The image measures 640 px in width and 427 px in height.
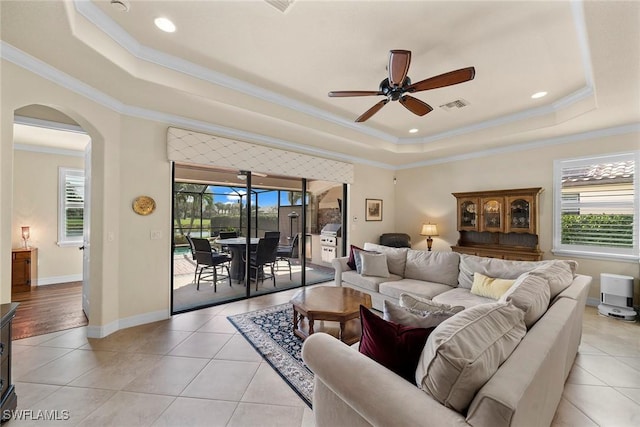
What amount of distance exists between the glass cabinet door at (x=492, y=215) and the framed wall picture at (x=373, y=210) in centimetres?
210

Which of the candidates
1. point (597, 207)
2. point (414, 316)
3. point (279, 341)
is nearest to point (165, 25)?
point (414, 316)

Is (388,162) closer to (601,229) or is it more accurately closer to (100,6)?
(601,229)

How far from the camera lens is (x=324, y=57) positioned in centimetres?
252

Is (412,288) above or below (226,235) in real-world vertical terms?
below

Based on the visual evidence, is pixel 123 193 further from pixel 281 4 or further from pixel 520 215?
pixel 520 215

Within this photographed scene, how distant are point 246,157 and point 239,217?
3.49 ft

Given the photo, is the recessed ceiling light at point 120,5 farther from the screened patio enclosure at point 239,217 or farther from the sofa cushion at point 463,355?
the sofa cushion at point 463,355

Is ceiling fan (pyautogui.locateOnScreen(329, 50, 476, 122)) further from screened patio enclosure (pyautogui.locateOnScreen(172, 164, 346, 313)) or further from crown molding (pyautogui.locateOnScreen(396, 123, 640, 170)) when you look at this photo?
crown molding (pyautogui.locateOnScreen(396, 123, 640, 170))

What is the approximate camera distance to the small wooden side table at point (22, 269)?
4352 millimetres

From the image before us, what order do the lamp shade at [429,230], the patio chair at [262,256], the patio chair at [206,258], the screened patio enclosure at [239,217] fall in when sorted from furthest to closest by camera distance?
the lamp shade at [429,230]
the patio chair at [262,256]
the patio chair at [206,258]
the screened patio enclosure at [239,217]

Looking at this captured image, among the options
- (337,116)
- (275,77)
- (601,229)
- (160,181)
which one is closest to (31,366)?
(160,181)

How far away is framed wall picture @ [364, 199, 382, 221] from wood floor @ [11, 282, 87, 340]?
197 inches

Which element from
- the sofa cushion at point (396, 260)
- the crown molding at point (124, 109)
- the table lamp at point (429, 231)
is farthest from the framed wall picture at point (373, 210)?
the sofa cushion at point (396, 260)

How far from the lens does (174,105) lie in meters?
3.12
